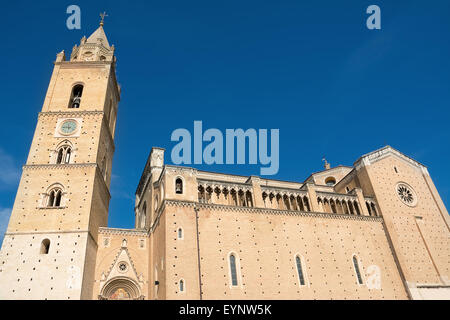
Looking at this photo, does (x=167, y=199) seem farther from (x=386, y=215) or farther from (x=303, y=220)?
(x=386, y=215)

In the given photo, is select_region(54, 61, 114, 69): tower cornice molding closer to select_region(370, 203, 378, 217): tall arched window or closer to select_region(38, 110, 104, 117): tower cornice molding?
select_region(38, 110, 104, 117): tower cornice molding

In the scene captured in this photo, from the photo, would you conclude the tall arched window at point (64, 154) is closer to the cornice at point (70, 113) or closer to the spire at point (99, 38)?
the cornice at point (70, 113)

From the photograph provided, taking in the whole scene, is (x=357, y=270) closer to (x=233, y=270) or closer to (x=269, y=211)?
(x=269, y=211)

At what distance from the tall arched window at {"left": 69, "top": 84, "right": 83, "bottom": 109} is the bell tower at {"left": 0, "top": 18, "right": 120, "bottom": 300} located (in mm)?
81

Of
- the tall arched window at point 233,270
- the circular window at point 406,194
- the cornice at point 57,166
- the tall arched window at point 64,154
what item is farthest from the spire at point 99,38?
the circular window at point 406,194

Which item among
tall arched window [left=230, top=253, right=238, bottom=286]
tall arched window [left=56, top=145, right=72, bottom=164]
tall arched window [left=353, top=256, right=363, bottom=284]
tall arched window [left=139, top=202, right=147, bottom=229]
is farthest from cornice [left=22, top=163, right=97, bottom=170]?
tall arched window [left=353, top=256, right=363, bottom=284]

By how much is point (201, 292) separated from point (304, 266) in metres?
7.55

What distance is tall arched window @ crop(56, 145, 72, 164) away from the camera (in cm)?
2397

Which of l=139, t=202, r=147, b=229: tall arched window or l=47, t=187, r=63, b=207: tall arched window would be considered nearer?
l=47, t=187, r=63, b=207: tall arched window

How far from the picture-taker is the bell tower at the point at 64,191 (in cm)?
1927

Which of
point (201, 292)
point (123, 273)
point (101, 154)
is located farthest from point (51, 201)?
point (201, 292)

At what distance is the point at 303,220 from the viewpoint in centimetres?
2502

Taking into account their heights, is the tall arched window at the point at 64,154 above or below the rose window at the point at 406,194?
above

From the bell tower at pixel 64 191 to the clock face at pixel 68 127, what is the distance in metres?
0.07
